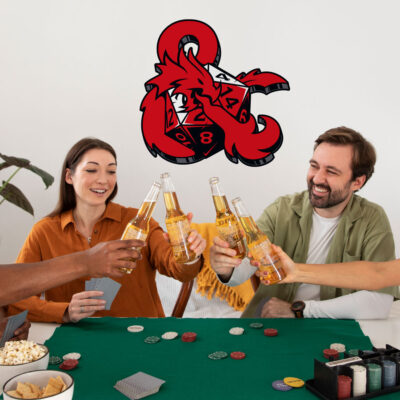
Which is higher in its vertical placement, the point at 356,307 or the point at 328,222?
the point at 328,222

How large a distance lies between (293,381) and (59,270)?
0.63 m

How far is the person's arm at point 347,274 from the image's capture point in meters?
1.59

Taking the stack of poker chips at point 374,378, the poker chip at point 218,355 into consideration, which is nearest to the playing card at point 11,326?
the poker chip at point 218,355

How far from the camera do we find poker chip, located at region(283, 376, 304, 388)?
1.06m

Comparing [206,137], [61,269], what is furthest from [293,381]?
[206,137]

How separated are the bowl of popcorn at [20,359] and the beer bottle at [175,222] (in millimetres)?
515

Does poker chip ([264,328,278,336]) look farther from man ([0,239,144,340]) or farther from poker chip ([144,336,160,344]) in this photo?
man ([0,239,144,340])

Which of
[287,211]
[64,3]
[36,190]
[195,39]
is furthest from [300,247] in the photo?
[64,3]

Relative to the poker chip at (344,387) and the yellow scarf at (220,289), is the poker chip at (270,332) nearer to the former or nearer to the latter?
the poker chip at (344,387)

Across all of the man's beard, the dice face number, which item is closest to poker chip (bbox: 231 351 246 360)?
the man's beard

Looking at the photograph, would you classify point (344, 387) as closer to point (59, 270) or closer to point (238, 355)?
point (238, 355)

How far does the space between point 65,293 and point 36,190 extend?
3.85ft

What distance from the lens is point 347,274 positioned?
1.64m

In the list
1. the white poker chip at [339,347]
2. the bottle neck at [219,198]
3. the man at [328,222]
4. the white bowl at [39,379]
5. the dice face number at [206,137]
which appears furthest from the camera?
the dice face number at [206,137]
